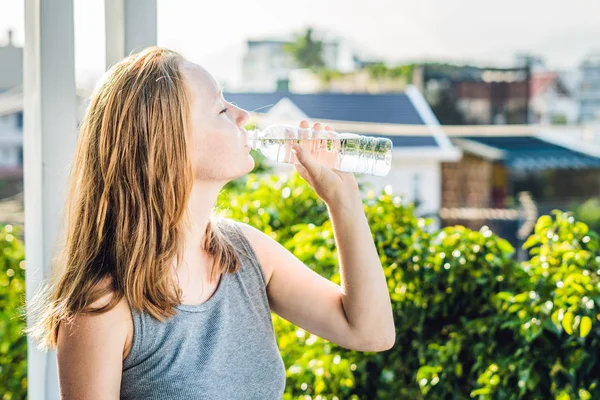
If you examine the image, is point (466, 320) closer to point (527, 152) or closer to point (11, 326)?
point (11, 326)

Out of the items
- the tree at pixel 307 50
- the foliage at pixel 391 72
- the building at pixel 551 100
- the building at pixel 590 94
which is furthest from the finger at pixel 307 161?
the tree at pixel 307 50

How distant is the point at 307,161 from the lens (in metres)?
1.04

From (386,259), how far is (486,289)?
22 centimetres

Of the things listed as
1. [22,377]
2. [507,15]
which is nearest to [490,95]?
[507,15]

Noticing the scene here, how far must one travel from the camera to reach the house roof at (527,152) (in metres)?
14.5

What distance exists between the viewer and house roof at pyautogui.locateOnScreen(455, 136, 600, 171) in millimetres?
14492

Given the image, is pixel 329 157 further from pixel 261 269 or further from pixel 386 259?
pixel 386 259

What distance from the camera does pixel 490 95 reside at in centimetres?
1296

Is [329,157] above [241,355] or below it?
Answer: above

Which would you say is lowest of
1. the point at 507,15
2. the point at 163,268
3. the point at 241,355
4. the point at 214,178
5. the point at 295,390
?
the point at 295,390

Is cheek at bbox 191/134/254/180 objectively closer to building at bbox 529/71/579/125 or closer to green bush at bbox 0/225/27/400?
green bush at bbox 0/225/27/400

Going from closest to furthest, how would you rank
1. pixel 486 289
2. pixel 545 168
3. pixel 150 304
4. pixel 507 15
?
pixel 150 304
pixel 486 289
pixel 545 168
pixel 507 15

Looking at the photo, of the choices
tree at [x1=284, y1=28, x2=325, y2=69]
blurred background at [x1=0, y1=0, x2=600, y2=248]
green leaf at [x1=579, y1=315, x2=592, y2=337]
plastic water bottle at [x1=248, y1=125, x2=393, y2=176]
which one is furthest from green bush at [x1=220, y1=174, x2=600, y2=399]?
tree at [x1=284, y1=28, x2=325, y2=69]

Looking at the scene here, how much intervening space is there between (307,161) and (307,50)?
48.9 feet
